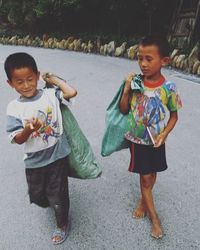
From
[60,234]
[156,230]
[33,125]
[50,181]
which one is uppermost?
[33,125]

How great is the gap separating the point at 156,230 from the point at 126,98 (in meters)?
0.85

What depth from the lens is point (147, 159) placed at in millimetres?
2346

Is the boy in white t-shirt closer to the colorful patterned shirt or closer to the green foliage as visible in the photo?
the colorful patterned shirt

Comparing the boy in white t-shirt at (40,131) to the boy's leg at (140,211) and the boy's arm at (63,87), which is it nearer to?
the boy's arm at (63,87)

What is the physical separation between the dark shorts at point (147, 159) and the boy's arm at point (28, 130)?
670 mm

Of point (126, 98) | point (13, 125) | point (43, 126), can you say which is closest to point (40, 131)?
point (43, 126)

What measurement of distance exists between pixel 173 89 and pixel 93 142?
5.99 feet

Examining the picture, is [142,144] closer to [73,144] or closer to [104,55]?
[73,144]

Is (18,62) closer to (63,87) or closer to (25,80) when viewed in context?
(25,80)

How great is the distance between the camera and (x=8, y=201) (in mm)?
2902

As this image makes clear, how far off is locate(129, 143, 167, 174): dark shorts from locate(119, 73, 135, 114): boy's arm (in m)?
0.23

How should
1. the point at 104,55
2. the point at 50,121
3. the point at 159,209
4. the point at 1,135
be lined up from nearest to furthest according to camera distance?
the point at 50,121 < the point at 159,209 < the point at 1,135 < the point at 104,55

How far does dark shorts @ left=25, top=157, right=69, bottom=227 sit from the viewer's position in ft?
7.42

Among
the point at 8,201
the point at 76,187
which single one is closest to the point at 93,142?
the point at 76,187
